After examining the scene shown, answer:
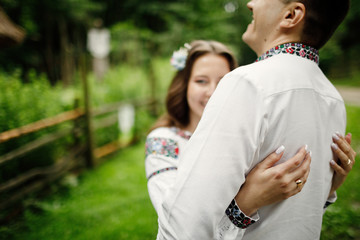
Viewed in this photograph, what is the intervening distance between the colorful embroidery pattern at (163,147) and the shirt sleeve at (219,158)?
0.73 metres

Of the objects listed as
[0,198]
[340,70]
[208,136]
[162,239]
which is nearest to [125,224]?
[0,198]

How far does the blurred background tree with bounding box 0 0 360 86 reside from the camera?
952 cm

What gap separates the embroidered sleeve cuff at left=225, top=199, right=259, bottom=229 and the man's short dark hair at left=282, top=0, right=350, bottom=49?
663mm

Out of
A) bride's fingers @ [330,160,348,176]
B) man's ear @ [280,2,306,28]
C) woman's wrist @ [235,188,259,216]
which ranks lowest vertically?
woman's wrist @ [235,188,259,216]

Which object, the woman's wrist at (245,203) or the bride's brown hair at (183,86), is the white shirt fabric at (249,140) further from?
the bride's brown hair at (183,86)

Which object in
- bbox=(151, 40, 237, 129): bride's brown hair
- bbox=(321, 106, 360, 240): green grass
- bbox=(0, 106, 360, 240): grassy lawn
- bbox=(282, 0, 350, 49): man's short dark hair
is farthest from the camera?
bbox=(0, 106, 360, 240): grassy lawn

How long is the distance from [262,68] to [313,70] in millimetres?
235

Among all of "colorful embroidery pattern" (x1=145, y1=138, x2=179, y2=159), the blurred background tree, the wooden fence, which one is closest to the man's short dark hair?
"colorful embroidery pattern" (x1=145, y1=138, x2=179, y2=159)

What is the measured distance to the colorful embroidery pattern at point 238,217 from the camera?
0.87 metres

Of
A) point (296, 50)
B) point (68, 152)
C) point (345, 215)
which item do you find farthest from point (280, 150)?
point (68, 152)

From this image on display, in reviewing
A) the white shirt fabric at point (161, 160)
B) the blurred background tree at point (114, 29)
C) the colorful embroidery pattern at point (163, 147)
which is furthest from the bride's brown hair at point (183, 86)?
the blurred background tree at point (114, 29)

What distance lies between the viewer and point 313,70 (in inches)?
35.9

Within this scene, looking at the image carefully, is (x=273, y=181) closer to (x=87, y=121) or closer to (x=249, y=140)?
(x=249, y=140)

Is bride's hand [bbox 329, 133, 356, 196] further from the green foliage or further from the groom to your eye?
the green foliage
